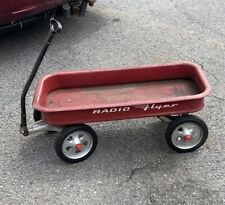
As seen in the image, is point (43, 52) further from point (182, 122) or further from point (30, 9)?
point (30, 9)

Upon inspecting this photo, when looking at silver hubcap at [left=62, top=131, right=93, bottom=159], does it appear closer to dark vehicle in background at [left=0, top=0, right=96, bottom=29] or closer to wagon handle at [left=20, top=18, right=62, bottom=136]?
wagon handle at [left=20, top=18, right=62, bottom=136]

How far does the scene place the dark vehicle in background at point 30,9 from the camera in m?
4.71

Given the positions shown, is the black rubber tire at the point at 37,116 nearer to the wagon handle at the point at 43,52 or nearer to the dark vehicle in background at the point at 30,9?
the wagon handle at the point at 43,52

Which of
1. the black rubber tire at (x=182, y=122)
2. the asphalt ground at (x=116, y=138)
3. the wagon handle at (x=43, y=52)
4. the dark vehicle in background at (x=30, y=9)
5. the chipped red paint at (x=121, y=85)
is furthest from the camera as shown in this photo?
the dark vehicle in background at (x=30, y=9)

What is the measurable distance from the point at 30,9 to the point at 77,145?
2188 mm

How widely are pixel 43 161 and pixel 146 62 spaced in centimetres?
209

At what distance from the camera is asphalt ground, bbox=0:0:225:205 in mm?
3375

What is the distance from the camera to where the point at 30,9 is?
4.87 meters

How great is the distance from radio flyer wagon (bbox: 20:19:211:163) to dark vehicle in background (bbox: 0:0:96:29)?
57.3 inches

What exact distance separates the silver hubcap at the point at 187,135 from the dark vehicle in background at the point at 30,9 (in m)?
2.48

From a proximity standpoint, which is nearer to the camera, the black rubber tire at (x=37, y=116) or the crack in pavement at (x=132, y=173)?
the crack in pavement at (x=132, y=173)

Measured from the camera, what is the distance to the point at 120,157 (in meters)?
3.70

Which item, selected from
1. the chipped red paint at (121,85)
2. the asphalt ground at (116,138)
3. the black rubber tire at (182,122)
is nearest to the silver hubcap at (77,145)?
the asphalt ground at (116,138)

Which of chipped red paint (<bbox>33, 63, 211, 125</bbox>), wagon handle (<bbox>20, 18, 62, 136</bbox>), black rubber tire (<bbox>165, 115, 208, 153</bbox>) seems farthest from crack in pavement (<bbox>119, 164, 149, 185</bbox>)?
wagon handle (<bbox>20, 18, 62, 136</bbox>)
